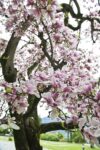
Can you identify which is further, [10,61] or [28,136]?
[28,136]

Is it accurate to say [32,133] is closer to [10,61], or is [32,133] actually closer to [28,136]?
[28,136]

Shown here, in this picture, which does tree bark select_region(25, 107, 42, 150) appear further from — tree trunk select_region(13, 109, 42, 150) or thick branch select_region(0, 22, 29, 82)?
thick branch select_region(0, 22, 29, 82)

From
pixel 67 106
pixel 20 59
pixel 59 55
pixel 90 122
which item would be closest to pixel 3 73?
pixel 59 55

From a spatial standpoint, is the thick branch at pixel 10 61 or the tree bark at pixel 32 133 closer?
the thick branch at pixel 10 61

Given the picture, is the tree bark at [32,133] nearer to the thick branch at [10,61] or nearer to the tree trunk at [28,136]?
the tree trunk at [28,136]

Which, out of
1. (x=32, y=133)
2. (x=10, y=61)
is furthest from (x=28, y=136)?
(x=10, y=61)

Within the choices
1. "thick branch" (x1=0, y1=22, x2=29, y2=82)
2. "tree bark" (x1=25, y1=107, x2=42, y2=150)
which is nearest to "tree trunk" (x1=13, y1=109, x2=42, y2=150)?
"tree bark" (x1=25, y1=107, x2=42, y2=150)

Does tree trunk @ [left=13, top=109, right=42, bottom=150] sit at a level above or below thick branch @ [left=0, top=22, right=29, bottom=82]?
below

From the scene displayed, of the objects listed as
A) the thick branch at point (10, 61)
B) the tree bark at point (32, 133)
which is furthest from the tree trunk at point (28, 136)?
the thick branch at point (10, 61)

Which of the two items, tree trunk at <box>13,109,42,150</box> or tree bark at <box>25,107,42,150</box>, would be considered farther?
tree bark at <box>25,107,42,150</box>

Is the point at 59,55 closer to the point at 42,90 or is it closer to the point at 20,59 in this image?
the point at 20,59

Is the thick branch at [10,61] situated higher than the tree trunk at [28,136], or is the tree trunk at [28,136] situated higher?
the thick branch at [10,61]

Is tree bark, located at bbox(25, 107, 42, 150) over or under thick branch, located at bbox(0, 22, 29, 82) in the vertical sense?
under

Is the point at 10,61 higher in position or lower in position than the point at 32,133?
higher
